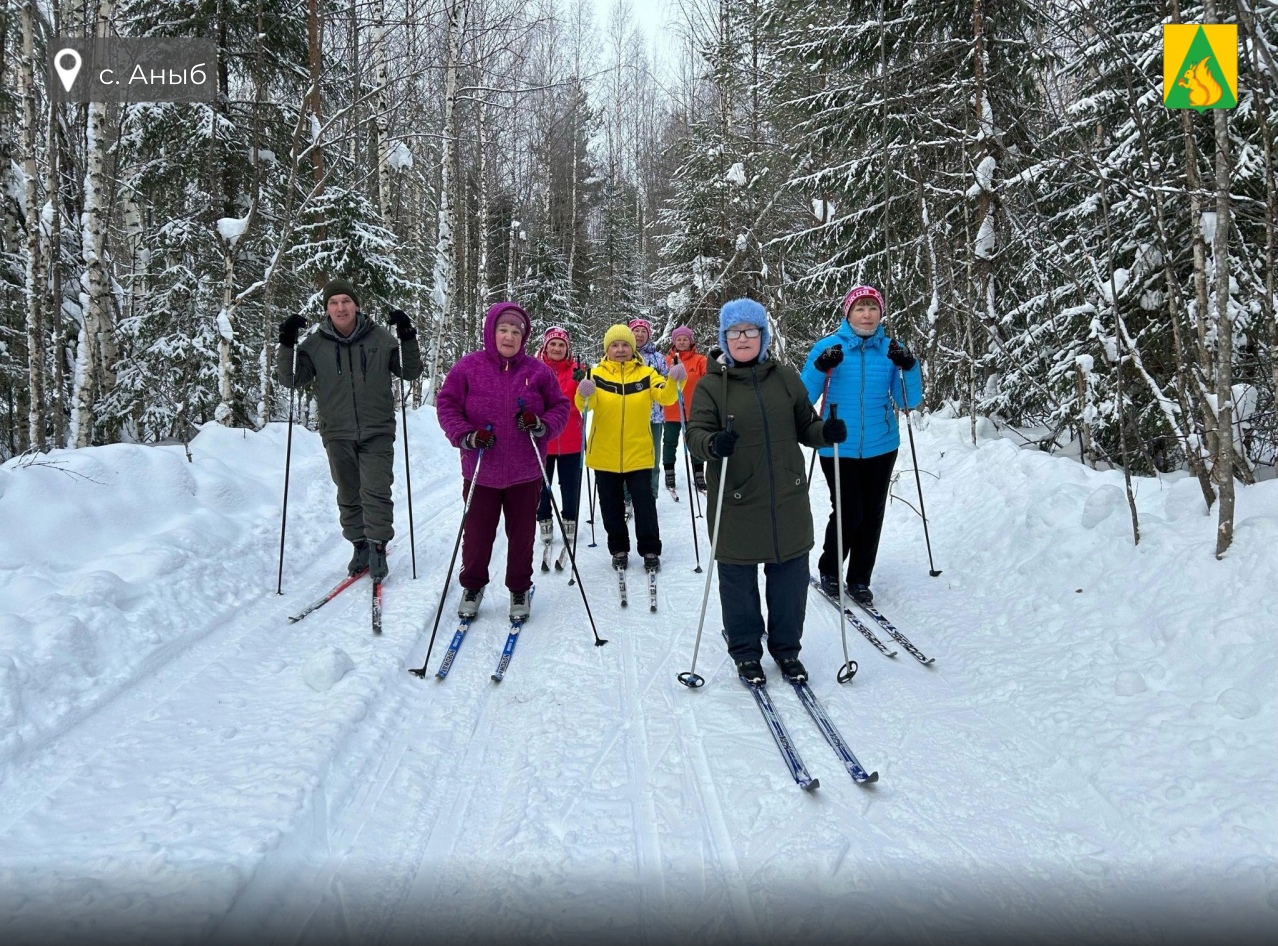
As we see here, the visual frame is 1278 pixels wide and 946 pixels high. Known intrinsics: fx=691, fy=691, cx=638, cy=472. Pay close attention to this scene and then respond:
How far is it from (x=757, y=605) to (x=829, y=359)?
1736 mm

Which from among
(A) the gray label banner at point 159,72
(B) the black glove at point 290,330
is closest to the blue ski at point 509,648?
(B) the black glove at point 290,330

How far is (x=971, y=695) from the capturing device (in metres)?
3.76

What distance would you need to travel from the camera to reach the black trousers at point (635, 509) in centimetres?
599

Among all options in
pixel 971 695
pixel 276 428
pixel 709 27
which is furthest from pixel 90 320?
pixel 709 27

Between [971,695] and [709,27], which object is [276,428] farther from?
[709,27]

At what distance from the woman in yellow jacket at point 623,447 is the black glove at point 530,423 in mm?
1141

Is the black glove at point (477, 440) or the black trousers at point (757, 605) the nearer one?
the black trousers at point (757, 605)

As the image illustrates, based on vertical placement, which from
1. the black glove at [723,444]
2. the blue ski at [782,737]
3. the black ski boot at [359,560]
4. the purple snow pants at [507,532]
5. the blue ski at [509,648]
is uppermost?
the black glove at [723,444]

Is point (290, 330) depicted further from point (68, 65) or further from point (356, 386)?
Answer: point (68, 65)

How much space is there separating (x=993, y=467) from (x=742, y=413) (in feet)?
15.0

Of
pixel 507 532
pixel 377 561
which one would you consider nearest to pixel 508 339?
pixel 507 532

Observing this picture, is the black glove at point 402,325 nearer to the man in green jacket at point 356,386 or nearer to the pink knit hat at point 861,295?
the man in green jacket at point 356,386

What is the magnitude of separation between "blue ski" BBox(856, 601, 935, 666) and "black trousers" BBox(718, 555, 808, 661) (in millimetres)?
819

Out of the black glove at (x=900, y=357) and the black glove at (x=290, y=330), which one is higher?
the black glove at (x=290, y=330)
